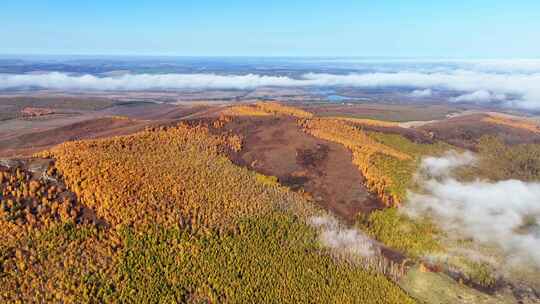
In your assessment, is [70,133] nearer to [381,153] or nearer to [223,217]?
[223,217]

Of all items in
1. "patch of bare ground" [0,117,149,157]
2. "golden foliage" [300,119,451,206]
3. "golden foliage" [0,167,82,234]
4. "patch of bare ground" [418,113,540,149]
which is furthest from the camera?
"patch of bare ground" [418,113,540,149]

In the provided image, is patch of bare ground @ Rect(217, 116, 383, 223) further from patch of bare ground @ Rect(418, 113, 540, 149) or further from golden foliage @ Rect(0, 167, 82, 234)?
patch of bare ground @ Rect(418, 113, 540, 149)

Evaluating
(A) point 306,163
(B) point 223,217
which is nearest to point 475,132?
(A) point 306,163

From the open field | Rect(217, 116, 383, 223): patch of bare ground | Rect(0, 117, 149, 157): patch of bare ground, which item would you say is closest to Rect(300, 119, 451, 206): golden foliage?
the open field

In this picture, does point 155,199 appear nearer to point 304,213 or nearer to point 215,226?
point 215,226

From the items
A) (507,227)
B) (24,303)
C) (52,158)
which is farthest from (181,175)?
(507,227)

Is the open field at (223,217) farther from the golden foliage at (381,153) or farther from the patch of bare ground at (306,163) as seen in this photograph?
the golden foliage at (381,153)
